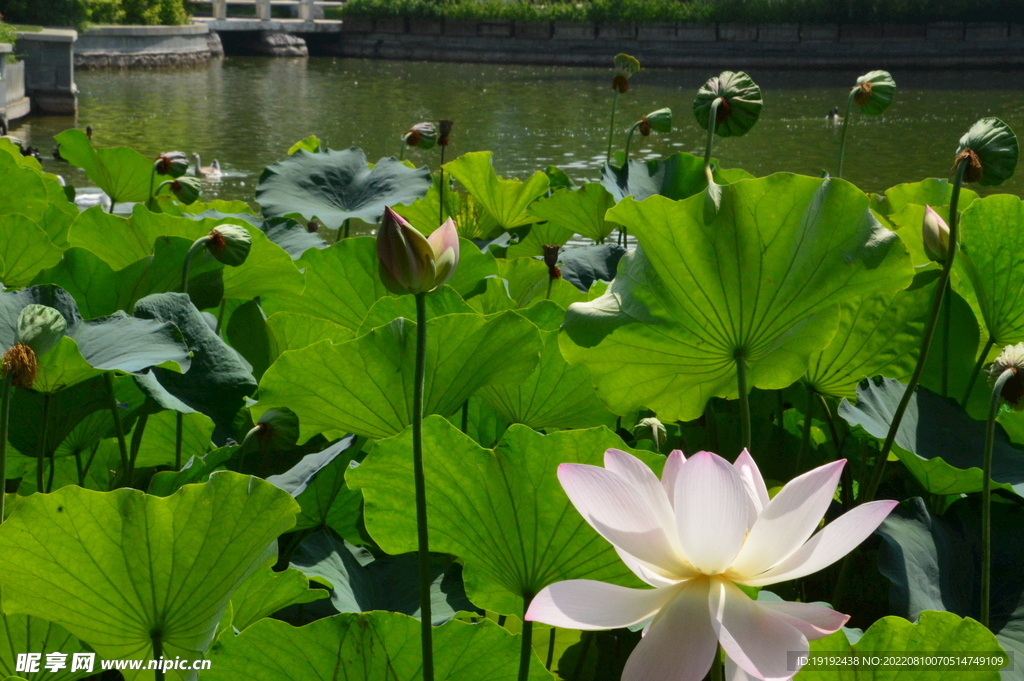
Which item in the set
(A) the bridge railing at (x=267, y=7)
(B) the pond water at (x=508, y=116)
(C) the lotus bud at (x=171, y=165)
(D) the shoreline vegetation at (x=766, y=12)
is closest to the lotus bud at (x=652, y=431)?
(C) the lotus bud at (x=171, y=165)

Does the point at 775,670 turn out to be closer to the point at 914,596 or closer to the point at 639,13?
the point at 914,596

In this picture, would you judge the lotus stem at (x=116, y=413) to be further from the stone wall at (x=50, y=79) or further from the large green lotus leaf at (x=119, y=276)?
the stone wall at (x=50, y=79)

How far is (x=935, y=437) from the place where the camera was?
28.2 inches

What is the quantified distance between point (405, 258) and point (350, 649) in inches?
9.0

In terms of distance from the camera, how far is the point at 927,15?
18.8 m

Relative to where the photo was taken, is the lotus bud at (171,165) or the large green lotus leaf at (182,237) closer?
the large green lotus leaf at (182,237)

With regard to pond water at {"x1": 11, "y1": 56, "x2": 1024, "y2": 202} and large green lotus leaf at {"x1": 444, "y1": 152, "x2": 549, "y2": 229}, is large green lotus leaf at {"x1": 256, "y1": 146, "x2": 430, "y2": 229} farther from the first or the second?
pond water at {"x1": 11, "y1": 56, "x2": 1024, "y2": 202}

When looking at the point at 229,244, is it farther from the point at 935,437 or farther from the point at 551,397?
the point at 935,437

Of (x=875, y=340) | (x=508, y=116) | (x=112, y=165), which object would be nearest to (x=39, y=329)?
(x=875, y=340)

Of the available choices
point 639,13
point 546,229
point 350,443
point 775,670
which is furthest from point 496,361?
point 639,13

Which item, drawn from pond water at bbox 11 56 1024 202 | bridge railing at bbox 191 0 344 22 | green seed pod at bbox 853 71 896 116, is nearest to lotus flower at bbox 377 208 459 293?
green seed pod at bbox 853 71 896 116

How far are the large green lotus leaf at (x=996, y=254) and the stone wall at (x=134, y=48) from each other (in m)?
16.6

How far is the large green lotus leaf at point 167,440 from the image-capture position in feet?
2.92

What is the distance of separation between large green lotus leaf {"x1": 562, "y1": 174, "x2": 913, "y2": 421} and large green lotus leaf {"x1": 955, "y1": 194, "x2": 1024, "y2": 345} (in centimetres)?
15
